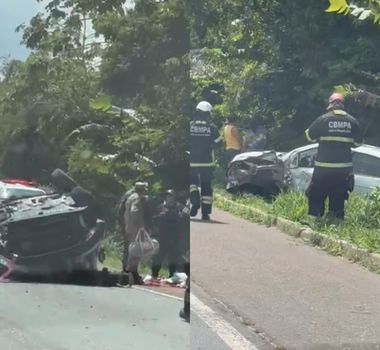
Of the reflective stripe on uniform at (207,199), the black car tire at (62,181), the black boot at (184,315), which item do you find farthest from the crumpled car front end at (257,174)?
the black car tire at (62,181)

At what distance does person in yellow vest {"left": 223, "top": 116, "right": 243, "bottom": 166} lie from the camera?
11.9 feet

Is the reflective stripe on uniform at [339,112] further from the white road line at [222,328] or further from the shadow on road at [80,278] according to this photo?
the shadow on road at [80,278]

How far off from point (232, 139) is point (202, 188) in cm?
83

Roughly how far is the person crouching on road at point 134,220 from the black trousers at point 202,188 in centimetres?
46

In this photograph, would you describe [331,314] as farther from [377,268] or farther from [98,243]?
[98,243]

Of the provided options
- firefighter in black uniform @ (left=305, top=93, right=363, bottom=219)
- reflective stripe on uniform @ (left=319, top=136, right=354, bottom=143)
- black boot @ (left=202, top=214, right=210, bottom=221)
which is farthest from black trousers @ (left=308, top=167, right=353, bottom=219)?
black boot @ (left=202, top=214, right=210, bottom=221)

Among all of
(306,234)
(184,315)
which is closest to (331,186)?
(306,234)

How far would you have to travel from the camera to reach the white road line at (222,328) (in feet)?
15.1

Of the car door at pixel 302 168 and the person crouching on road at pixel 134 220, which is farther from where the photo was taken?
the car door at pixel 302 168

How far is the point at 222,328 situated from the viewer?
16.1 feet

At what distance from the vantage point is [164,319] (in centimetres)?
198

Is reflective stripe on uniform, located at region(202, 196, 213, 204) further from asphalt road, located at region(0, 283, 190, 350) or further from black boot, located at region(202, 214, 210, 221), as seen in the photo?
asphalt road, located at region(0, 283, 190, 350)

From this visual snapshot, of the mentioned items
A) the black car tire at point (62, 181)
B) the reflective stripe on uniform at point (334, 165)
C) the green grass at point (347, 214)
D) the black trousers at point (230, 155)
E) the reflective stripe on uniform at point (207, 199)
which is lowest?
the green grass at point (347, 214)

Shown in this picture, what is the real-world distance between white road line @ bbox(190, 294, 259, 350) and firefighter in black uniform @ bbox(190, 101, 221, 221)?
174 cm
